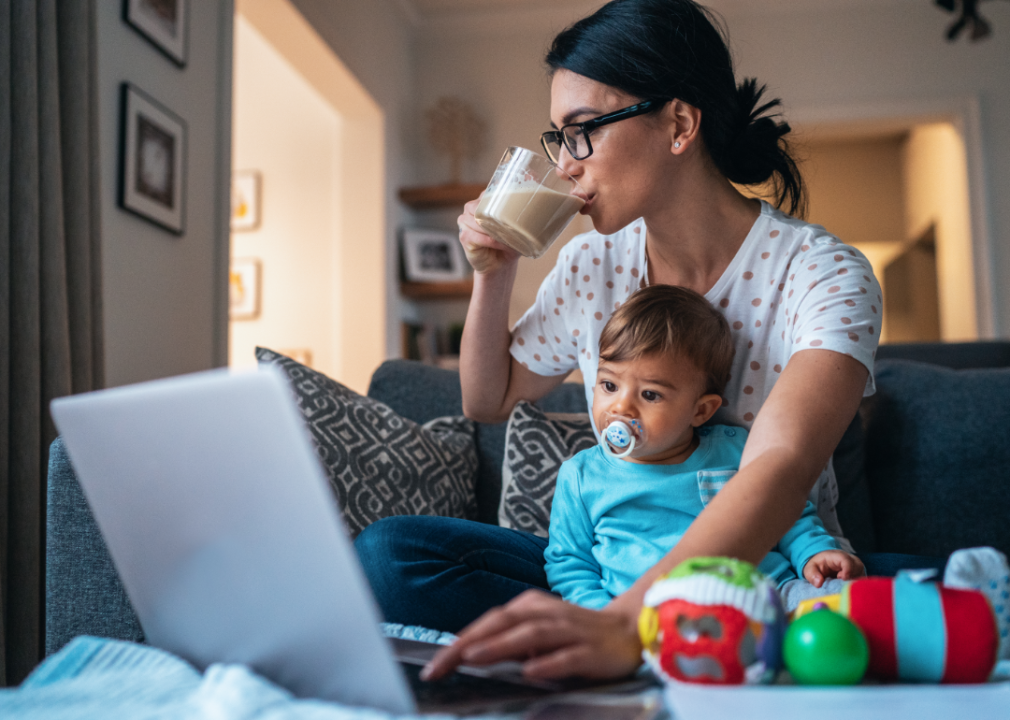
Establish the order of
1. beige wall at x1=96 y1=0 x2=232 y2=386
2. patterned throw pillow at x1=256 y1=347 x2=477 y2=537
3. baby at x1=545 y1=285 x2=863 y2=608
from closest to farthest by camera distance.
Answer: baby at x1=545 y1=285 x2=863 y2=608
patterned throw pillow at x1=256 y1=347 x2=477 y2=537
beige wall at x1=96 y1=0 x2=232 y2=386

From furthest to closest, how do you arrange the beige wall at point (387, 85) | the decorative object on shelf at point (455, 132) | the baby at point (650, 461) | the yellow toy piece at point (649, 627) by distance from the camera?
the decorative object on shelf at point (455, 132)
the beige wall at point (387, 85)
the baby at point (650, 461)
the yellow toy piece at point (649, 627)

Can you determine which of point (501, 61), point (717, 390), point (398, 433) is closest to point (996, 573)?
point (717, 390)

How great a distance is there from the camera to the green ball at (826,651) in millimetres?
563

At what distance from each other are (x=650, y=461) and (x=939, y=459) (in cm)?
79

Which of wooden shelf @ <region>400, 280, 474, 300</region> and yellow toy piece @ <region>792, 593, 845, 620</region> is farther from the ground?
wooden shelf @ <region>400, 280, 474, 300</region>

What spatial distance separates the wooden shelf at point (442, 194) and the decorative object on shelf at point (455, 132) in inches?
3.4

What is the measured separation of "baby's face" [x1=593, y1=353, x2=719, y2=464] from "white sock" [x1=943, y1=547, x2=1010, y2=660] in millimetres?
503

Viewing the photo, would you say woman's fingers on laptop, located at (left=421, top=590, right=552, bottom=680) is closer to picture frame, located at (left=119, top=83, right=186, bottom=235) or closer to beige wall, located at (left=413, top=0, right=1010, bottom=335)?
picture frame, located at (left=119, top=83, right=186, bottom=235)

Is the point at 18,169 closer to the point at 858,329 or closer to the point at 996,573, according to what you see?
the point at 858,329

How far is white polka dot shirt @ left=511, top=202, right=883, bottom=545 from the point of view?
102 cm

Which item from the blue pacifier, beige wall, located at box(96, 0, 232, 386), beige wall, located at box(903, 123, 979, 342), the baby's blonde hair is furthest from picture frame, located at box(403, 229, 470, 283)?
the blue pacifier

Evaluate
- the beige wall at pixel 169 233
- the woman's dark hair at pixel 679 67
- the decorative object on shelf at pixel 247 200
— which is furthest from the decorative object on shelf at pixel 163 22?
the decorative object on shelf at pixel 247 200

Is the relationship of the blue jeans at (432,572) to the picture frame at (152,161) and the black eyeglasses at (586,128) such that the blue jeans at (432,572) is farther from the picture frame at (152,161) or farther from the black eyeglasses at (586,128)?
the picture frame at (152,161)

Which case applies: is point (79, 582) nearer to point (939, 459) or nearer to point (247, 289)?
point (939, 459)
